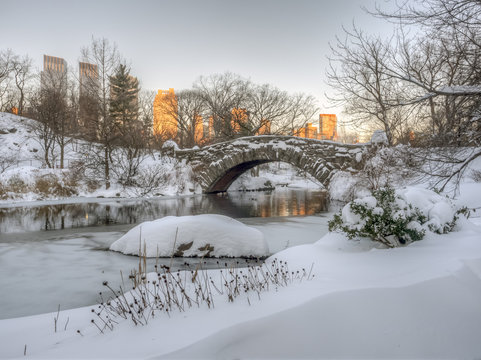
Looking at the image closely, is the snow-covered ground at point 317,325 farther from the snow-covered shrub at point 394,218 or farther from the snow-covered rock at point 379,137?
the snow-covered rock at point 379,137

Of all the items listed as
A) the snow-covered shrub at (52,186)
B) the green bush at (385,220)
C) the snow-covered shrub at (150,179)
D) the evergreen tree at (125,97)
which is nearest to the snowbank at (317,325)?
the green bush at (385,220)

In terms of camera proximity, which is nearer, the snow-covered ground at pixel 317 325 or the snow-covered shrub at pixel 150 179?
the snow-covered ground at pixel 317 325

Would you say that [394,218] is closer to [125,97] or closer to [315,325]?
[315,325]

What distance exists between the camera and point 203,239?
249 inches

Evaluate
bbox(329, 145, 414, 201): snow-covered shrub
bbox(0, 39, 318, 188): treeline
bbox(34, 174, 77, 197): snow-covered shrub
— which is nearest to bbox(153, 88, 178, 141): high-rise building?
bbox(0, 39, 318, 188): treeline

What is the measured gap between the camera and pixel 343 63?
18.2 ft

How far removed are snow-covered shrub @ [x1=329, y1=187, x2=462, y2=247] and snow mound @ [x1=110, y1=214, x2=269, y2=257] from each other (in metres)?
1.80

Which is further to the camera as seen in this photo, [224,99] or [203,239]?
[224,99]

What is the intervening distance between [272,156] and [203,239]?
41.6 ft

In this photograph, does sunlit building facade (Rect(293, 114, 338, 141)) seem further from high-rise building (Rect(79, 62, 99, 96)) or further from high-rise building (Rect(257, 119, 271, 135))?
high-rise building (Rect(79, 62, 99, 96))

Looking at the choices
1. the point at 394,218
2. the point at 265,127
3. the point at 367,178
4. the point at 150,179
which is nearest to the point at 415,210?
the point at 394,218

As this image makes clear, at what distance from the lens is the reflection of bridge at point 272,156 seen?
15984 millimetres

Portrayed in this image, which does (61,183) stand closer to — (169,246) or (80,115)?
(169,246)

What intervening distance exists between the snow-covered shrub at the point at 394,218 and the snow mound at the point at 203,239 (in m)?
1.80
